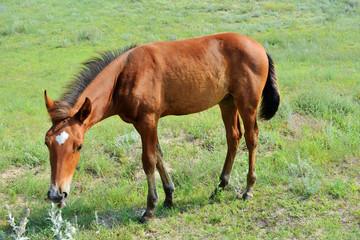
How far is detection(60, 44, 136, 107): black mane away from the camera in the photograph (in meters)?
3.76

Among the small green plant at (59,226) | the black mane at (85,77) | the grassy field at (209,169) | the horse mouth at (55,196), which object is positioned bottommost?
the grassy field at (209,169)

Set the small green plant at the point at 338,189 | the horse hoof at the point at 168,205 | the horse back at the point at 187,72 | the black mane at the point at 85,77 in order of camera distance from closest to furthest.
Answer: the black mane at the point at 85,77
the horse back at the point at 187,72
the small green plant at the point at 338,189
the horse hoof at the point at 168,205

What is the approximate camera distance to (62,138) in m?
3.37

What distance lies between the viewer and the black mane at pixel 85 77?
376 centimetres

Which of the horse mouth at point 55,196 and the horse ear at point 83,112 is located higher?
the horse ear at point 83,112

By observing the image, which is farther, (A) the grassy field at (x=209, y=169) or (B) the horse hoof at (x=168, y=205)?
(B) the horse hoof at (x=168, y=205)

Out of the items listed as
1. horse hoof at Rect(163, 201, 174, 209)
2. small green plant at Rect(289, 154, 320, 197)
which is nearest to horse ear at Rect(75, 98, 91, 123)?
horse hoof at Rect(163, 201, 174, 209)

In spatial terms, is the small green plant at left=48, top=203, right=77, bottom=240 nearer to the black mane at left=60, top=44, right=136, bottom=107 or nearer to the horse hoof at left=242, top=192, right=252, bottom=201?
the black mane at left=60, top=44, right=136, bottom=107

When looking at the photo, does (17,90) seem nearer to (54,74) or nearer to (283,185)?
(54,74)

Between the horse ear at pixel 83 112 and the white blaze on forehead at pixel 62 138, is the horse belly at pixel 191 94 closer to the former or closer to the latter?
the horse ear at pixel 83 112

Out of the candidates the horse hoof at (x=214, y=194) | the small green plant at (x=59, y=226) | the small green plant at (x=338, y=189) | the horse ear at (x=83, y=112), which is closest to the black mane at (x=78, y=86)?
the horse ear at (x=83, y=112)

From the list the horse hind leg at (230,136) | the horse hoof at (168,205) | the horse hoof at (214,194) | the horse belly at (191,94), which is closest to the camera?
the horse belly at (191,94)

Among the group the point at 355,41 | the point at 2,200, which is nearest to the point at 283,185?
the point at 2,200

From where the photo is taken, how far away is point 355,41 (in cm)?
1526
